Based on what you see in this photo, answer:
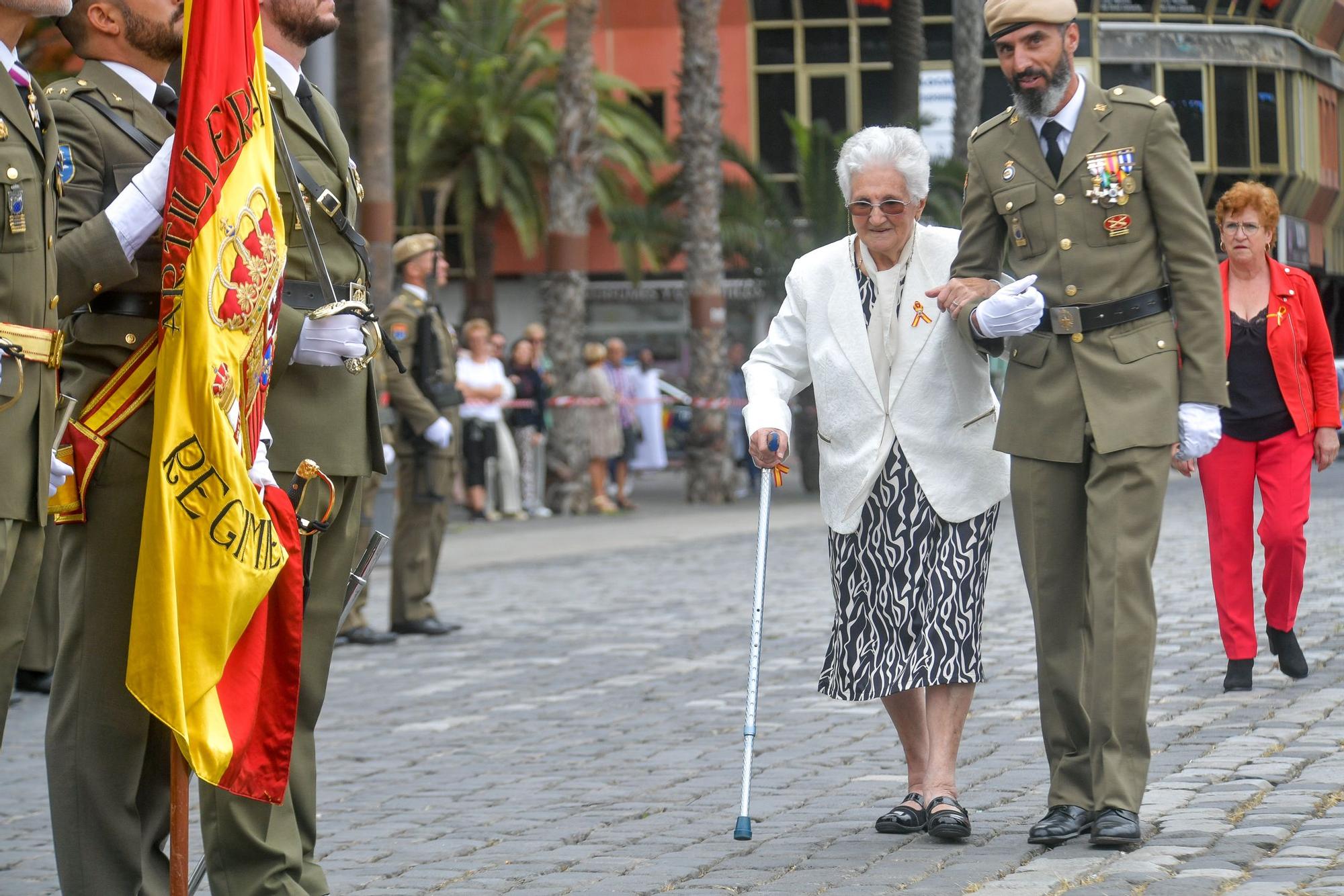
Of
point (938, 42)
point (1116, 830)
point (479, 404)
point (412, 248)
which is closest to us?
point (1116, 830)

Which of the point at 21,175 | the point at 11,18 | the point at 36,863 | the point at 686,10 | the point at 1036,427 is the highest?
the point at 686,10

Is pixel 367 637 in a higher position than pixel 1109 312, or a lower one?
lower

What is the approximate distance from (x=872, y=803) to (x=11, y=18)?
3.43 meters

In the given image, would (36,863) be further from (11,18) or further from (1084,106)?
(1084,106)

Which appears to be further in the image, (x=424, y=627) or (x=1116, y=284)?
(x=424, y=627)

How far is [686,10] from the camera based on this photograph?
75.5 ft

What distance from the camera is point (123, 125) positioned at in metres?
4.30

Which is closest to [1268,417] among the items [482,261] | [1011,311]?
[1011,311]

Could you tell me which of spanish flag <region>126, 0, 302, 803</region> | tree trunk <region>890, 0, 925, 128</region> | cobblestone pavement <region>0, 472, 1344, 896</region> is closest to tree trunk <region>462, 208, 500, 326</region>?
tree trunk <region>890, 0, 925, 128</region>

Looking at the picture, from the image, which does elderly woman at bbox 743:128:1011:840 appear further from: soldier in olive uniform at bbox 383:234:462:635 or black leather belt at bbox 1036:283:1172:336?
soldier in olive uniform at bbox 383:234:462:635

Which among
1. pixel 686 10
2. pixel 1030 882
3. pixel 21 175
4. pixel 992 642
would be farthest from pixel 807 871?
pixel 686 10

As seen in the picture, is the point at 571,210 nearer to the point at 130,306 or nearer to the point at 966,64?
the point at 966,64

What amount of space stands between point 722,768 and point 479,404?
13622 millimetres

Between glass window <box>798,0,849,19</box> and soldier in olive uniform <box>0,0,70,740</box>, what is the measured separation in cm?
3742
